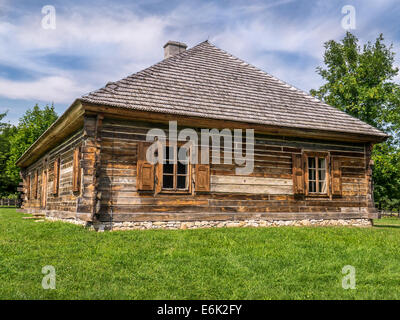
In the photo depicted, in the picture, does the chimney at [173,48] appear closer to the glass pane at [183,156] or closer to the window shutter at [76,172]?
the glass pane at [183,156]

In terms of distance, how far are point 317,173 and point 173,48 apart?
691 centimetres

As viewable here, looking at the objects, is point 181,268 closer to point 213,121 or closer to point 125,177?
point 125,177

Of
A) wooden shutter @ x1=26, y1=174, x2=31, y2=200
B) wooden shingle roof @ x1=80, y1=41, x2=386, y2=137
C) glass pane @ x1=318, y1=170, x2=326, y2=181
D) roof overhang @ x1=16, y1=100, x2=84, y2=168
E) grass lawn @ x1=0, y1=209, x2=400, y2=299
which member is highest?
wooden shingle roof @ x1=80, y1=41, x2=386, y2=137

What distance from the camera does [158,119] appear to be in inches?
407

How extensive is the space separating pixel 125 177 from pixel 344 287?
6418 millimetres

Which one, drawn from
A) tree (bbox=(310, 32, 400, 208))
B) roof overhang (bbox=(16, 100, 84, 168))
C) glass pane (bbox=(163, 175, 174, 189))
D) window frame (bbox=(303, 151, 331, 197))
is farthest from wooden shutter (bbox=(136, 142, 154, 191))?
tree (bbox=(310, 32, 400, 208))

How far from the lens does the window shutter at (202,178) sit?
10820mm

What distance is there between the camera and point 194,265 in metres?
5.87

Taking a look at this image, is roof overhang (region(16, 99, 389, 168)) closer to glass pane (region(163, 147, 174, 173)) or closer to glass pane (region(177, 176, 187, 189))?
glass pane (region(163, 147, 174, 173))

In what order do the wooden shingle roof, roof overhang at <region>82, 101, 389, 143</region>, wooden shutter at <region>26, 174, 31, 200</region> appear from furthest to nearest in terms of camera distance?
1. wooden shutter at <region>26, 174, 31, 200</region>
2. the wooden shingle roof
3. roof overhang at <region>82, 101, 389, 143</region>

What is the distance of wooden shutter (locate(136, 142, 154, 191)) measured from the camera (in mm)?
10125

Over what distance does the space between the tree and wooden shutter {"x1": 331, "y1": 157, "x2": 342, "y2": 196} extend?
1627 cm

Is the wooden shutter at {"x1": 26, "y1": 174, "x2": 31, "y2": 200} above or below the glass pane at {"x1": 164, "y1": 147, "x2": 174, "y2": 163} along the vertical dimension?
below

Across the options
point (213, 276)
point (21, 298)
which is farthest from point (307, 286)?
point (21, 298)
